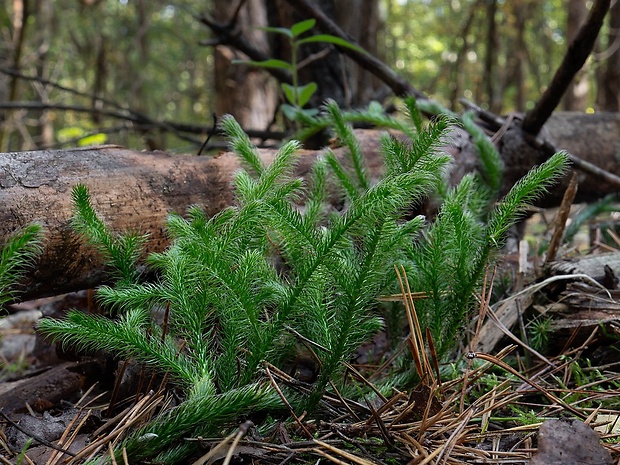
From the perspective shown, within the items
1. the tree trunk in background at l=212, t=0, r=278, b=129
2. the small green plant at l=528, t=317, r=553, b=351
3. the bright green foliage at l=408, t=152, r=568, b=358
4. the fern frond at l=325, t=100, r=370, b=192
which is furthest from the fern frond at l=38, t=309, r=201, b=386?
the tree trunk in background at l=212, t=0, r=278, b=129

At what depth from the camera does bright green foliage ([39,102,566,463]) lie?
103cm

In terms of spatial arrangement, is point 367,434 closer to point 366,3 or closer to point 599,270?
point 599,270

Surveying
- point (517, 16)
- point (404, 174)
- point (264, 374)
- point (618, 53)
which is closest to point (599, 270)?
point (404, 174)

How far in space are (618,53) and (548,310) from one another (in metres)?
4.55

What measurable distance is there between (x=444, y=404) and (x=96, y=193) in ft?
3.73

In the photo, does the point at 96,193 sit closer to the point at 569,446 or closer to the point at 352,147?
the point at 352,147

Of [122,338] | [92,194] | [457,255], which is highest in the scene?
[92,194]

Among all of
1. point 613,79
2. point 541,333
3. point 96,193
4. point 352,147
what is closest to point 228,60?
point 613,79

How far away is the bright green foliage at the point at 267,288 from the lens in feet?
3.37

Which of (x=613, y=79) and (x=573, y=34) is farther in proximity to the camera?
(x=573, y=34)

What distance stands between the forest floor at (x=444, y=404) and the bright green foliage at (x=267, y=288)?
72 millimetres

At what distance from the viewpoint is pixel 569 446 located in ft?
3.19

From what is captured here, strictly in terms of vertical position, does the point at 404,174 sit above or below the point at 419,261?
above

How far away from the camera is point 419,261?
1.34 metres
